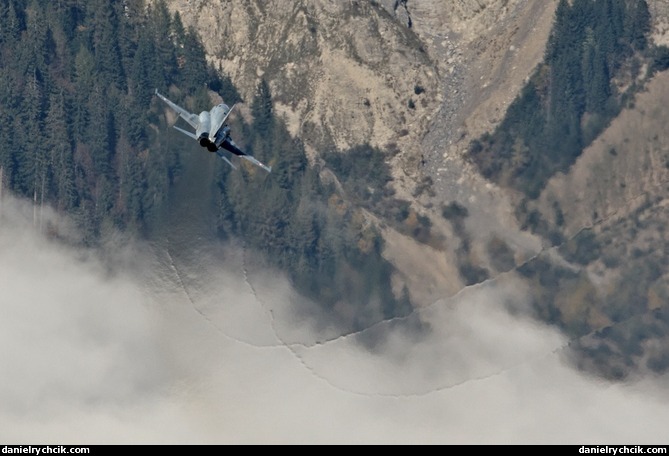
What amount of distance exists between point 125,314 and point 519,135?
3872cm

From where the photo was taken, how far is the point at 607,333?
182625mm

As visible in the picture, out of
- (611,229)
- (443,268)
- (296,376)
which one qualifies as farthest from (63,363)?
(611,229)

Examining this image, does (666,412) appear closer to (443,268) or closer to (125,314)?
(443,268)

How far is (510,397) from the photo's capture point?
182 m

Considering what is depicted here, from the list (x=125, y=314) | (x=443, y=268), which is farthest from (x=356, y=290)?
(x=125, y=314)

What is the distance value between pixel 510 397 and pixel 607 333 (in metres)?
→ 9.25

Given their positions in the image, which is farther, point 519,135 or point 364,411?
point 519,135

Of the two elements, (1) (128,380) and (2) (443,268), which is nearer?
(1) (128,380)
